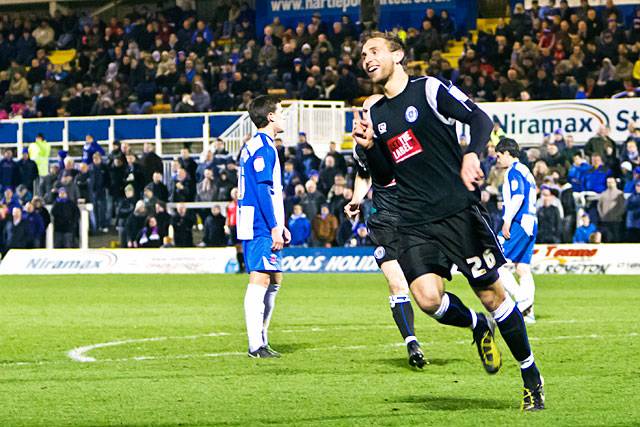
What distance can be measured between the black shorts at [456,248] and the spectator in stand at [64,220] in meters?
25.9

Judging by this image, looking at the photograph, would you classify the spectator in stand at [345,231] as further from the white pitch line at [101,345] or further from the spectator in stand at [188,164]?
the white pitch line at [101,345]

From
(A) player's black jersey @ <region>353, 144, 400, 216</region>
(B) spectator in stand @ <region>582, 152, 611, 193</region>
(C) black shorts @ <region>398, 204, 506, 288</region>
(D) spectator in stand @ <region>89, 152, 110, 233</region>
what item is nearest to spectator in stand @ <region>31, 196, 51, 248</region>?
(D) spectator in stand @ <region>89, 152, 110, 233</region>

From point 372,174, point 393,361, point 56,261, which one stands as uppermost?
point 372,174

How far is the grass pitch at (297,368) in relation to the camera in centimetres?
838

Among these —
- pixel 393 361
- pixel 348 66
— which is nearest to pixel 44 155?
pixel 348 66

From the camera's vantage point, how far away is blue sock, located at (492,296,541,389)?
834 cm

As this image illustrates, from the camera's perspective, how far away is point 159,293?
76.2ft

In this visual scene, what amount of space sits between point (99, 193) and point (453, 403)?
26633 millimetres

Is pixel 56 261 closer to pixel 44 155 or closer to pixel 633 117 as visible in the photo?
pixel 44 155

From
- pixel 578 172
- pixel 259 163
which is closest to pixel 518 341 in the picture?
pixel 259 163

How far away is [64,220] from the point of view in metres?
33.7

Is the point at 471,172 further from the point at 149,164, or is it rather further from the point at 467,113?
the point at 149,164

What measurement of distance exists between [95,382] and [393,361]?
2.72 metres

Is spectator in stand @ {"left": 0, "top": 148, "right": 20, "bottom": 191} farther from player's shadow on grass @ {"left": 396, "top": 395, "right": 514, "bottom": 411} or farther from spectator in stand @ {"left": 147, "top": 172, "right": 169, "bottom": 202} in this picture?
player's shadow on grass @ {"left": 396, "top": 395, "right": 514, "bottom": 411}
